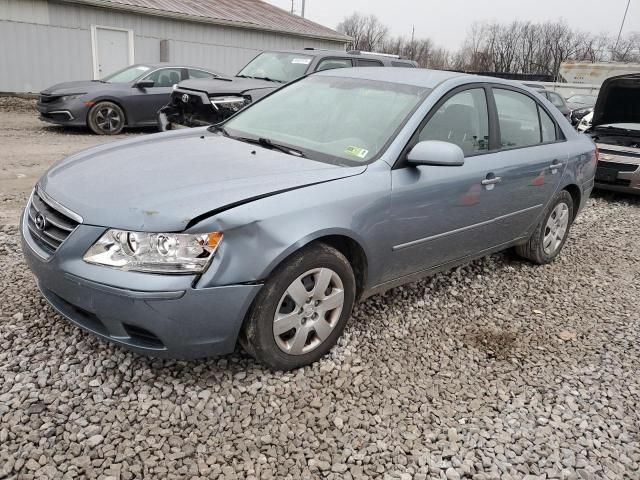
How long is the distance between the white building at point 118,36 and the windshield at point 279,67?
853 cm

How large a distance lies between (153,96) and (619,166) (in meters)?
8.30

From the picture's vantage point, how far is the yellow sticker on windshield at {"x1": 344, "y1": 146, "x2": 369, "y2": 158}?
3.08 m

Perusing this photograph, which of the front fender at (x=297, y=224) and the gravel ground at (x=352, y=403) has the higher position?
the front fender at (x=297, y=224)

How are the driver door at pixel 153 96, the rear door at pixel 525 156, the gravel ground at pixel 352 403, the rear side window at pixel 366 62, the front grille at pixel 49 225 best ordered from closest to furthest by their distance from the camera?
the gravel ground at pixel 352 403
the front grille at pixel 49 225
the rear door at pixel 525 156
the rear side window at pixel 366 62
the driver door at pixel 153 96

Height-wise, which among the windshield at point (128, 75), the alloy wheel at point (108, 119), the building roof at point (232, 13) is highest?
the building roof at point (232, 13)

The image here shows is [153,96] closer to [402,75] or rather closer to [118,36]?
[118,36]

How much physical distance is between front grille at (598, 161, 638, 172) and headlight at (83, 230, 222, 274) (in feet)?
23.2

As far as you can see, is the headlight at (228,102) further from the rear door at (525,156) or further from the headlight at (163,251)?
the headlight at (163,251)

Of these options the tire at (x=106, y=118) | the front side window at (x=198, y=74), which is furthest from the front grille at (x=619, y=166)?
the tire at (x=106, y=118)

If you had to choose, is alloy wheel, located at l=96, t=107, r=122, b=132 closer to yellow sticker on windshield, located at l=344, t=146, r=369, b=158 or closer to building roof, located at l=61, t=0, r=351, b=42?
building roof, located at l=61, t=0, r=351, b=42

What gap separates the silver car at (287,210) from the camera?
2.37 meters

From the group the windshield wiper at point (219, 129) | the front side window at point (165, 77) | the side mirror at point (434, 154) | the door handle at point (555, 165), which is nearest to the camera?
the side mirror at point (434, 154)

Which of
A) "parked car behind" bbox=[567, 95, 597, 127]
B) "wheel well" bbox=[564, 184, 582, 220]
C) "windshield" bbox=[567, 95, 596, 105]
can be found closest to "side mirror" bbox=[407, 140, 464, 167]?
"wheel well" bbox=[564, 184, 582, 220]

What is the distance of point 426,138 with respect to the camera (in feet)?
10.8
